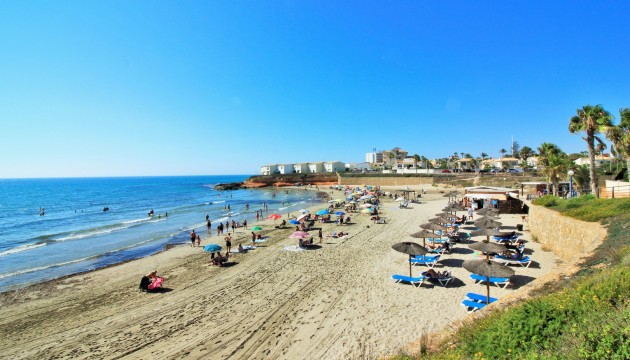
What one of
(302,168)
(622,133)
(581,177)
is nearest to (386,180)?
(581,177)

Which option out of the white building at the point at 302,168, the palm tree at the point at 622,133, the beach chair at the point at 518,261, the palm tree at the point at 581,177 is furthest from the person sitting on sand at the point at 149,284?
the white building at the point at 302,168

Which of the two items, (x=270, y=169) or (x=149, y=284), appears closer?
(x=149, y=284)

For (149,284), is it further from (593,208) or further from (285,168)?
(285,168)

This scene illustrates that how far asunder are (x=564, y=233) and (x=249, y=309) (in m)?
14.3

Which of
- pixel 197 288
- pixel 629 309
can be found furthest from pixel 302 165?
pixel 629 309

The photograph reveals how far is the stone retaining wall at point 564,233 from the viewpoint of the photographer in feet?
37.5

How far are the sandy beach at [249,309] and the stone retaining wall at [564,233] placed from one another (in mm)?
759

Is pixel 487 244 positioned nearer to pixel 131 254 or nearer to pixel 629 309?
pixel 629 309

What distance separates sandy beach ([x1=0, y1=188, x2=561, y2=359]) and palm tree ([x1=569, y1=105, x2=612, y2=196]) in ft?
22.7

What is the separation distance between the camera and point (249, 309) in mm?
11398

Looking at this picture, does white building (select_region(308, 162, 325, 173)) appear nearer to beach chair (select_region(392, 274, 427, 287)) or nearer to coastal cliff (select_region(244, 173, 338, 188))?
coastal cliff (select_region(244, 173, 338, 188))

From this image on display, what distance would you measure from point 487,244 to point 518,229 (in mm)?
10722

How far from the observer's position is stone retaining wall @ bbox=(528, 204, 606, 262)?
450 inches

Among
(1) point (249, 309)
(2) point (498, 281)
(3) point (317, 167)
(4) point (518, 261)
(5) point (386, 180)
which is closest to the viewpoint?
(1) point (249, 309)
